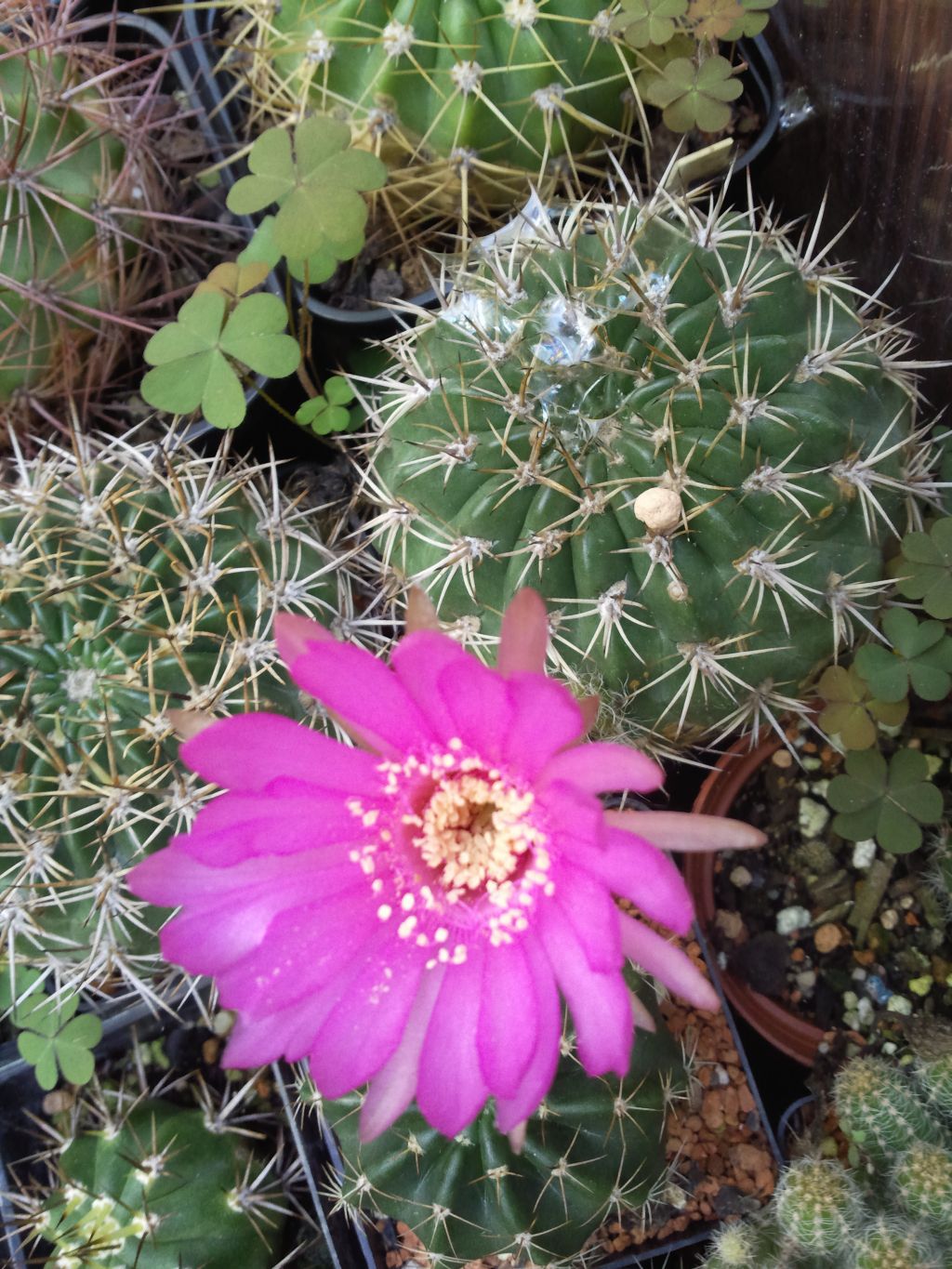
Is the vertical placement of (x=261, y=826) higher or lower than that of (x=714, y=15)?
lower

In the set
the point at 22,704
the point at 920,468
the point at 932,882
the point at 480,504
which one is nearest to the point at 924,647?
the point at 920,468

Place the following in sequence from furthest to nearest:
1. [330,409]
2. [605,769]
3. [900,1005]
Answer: [330,409] < [900,1005] < [605,769]

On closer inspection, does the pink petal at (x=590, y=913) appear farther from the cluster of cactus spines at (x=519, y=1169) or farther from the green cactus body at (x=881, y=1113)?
the green cactus body at (x=881, y=1113)

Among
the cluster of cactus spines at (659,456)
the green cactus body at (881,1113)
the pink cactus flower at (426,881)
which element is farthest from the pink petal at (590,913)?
the green cactus body at (881,1113)

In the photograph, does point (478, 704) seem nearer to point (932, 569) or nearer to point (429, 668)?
point (429, 668)

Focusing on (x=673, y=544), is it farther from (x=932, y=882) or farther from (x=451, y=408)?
(x=932, y=882)

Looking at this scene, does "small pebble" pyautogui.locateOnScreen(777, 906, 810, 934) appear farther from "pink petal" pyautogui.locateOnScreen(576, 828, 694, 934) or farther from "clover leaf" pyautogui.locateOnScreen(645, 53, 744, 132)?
"clover leaf" pyautogui.locateOnScreen(645, 53, 744, 132)

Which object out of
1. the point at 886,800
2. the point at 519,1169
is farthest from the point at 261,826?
the point at 886,800
